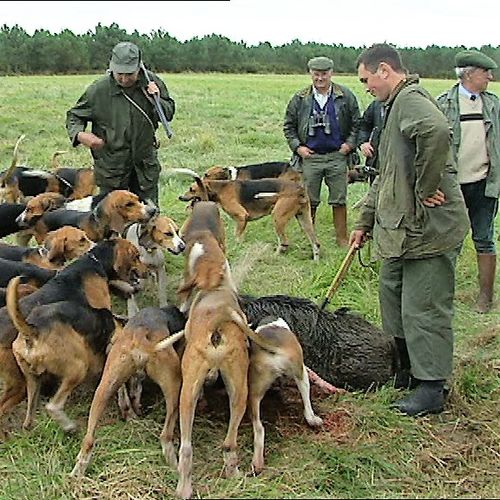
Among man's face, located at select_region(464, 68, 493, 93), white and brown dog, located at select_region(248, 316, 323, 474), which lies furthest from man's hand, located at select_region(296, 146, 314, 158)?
white and brown dog, located at select_region(248, 316, 323, 474)

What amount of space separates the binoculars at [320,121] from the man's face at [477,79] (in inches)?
96.4

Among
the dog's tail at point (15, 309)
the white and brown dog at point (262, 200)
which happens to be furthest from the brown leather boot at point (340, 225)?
the dog's tail at point (15, 309)

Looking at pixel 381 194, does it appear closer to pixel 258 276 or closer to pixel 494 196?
pixel 494 196

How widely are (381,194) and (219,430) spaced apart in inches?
78.3

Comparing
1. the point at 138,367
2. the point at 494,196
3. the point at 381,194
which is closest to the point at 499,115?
the point at 494,196

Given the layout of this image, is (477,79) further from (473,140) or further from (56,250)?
(56,250)

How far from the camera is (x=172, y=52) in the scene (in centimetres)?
4881

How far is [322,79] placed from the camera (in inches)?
369

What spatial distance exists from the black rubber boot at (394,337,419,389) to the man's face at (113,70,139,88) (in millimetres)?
3896

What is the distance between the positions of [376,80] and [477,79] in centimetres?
246

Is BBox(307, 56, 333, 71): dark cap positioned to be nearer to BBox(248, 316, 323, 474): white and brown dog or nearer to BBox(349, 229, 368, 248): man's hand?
BBox(349, 229, 368, 248): man's hand

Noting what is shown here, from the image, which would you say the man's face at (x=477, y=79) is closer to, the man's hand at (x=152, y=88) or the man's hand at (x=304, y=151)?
the man's hand at (x=304, y=151)

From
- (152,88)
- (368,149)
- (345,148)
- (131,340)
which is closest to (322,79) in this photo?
(345,148)

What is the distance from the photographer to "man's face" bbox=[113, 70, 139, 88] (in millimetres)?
7590
